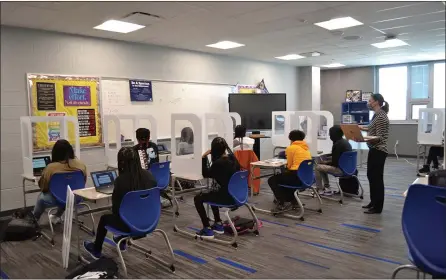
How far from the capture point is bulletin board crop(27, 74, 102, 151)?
504cm

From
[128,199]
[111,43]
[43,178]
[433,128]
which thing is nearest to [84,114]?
[111,43]

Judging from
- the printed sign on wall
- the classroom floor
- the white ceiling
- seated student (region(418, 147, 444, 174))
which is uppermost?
the white ceiling

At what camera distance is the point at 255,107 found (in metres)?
8.09

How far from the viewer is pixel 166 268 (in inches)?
120

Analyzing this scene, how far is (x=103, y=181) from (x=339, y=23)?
3928 millimetres

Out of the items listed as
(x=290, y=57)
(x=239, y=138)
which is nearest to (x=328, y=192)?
(x=239, y=138)

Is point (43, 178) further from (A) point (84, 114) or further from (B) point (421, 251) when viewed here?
(B) point (421, 251)

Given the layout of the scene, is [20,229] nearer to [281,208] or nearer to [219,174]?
[219,174]

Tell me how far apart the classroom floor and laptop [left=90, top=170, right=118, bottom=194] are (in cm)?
69

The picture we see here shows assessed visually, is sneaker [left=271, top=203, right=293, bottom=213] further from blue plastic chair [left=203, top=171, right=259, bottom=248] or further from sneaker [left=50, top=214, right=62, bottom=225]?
sneaker [left=50, top=214, right=62, bottom=225]

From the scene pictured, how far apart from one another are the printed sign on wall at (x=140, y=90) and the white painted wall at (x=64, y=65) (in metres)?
0.12

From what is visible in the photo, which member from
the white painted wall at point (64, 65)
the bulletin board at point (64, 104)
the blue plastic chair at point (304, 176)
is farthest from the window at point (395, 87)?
the bulletin board at point (64, 104)

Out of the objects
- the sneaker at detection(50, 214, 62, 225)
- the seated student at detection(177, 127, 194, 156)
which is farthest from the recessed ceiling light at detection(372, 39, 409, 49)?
the sneaker at detection(50, 214, 62, 225)

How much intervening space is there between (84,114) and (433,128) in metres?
6.65
